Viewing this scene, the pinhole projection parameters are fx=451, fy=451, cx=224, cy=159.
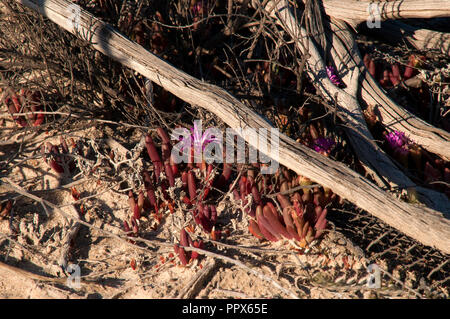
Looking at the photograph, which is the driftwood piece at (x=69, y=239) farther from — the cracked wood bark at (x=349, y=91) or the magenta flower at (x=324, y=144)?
the cracked wood bark at (x=349, y=91)

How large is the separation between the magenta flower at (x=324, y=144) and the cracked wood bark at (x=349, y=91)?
0.61ft

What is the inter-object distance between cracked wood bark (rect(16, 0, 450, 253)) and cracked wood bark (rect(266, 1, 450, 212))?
1.77 feet

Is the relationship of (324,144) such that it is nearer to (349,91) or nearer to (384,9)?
(349,91)

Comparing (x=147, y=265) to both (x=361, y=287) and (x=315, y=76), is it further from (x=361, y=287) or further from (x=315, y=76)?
(x=315, y=76)

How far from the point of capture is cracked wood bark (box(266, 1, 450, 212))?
12.6ft

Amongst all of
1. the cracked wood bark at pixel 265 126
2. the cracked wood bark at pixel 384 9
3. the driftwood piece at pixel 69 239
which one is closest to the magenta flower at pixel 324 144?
the cracked wood bark at pixel 265 126

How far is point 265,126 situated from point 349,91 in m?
Result: 1.10

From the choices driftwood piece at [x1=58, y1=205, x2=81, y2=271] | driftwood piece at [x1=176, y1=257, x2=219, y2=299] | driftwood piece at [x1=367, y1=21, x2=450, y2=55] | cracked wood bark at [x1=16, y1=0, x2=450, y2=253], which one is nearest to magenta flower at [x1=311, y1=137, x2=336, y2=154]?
cracked wood bark at [x1=16, y1=0, x2=450, y2=253]

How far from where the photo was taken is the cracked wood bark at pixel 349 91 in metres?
3.84

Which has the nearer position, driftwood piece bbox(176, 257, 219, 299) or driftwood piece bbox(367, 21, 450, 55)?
driftwood piece bbox(176, 257, 219, 299)

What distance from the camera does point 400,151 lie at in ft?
13.4

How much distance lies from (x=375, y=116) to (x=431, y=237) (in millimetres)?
1388

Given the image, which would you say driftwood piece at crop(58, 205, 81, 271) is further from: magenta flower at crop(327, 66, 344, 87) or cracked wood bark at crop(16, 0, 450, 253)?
magenta flower at crop(327, 66, 344, 87)

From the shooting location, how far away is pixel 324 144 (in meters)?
3.99
